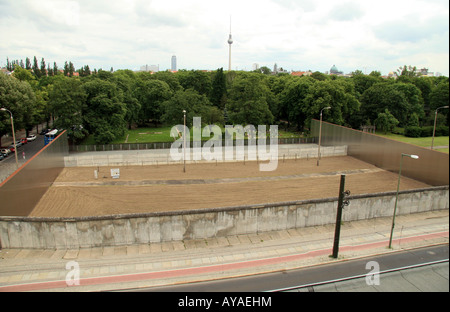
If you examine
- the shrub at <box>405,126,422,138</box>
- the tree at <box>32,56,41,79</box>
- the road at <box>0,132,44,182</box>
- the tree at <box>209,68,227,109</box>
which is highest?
the tree at <box>32,56,41,79</box>

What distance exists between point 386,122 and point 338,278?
126 ft

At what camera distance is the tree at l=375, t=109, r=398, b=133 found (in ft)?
147

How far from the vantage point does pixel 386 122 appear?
44.9 meters

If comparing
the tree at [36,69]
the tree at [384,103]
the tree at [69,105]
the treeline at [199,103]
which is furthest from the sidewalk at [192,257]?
the tree at [36,69]

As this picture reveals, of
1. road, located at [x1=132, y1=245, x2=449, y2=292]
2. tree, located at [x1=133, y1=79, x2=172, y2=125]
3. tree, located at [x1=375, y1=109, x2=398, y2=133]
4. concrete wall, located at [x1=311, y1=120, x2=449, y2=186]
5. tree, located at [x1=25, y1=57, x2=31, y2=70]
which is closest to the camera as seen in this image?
road, located at [x1=132, y1=245, x2=449, y2=292]

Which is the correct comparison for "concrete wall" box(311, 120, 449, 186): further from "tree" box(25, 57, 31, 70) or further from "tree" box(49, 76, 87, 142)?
"tree" box(25, 57, 31, 70)

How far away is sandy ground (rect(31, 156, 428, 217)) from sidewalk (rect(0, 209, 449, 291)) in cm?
489

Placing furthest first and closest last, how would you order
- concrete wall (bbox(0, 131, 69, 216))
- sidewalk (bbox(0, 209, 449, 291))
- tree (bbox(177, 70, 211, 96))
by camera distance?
tree (bbox(177, 70, 211, 96))
concrete wall (bbox(0, 131, 69, 216))
sidewalk (bbox(0, 209, 449, 291))

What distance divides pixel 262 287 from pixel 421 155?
780 inches

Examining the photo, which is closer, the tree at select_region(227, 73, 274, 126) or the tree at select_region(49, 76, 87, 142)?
the tree at select_region(49, 76, 87, 142)

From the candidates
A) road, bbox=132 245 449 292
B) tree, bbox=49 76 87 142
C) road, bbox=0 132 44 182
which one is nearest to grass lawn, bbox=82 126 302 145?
tree, bbox=49 76 87 142

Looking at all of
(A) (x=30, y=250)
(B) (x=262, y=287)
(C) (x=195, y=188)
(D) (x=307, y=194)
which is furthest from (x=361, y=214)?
(A) (x=30, y=250)

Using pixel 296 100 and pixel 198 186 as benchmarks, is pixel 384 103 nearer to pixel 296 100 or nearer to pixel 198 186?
pixel 296 100
